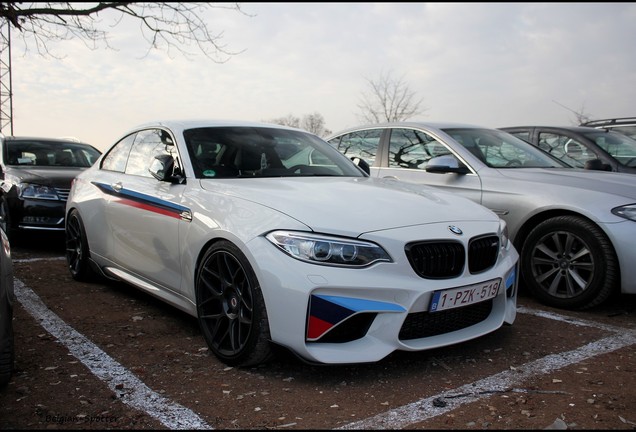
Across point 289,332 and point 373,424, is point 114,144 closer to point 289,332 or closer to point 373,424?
point 289,332

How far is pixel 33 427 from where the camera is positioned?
246 centimetres

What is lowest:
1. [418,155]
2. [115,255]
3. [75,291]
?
[75,291]

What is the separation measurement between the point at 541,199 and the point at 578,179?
1.34 feet

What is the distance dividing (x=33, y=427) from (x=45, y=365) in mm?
801

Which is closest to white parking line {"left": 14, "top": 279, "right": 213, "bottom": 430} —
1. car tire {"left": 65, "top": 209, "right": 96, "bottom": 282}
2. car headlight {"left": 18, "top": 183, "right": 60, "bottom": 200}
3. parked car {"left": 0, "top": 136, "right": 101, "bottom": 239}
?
car tire {"left": 65, "top": 209, "right": 96, "bottom": 282}

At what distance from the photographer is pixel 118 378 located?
9.93 feet

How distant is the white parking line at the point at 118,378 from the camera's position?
2566 millimetres

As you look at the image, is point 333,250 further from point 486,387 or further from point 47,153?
point 47,153

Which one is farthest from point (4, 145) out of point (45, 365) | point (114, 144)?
point (45, 365)

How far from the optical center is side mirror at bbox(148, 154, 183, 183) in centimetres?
377

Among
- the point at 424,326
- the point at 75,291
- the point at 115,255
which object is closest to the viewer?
the point at 424,326

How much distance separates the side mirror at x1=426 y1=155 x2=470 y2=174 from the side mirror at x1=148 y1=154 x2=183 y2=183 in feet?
7.51

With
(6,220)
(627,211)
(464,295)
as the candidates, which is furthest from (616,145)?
(6,220)

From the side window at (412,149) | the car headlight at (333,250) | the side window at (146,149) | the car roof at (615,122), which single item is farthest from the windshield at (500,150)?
the car roof at (615,122)
